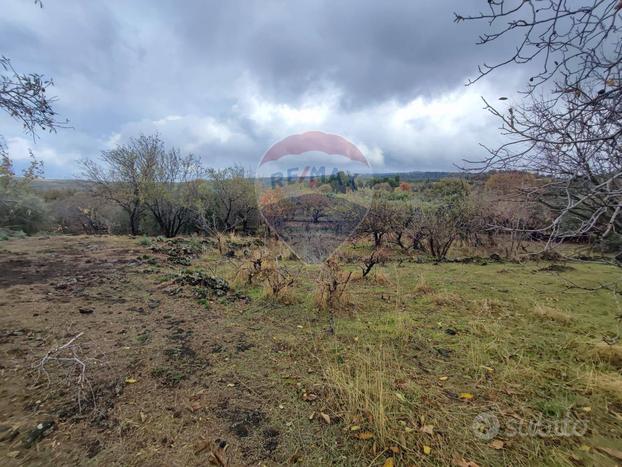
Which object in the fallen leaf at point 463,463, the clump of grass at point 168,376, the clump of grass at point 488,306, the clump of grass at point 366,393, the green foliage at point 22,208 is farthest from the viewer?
the green foliage at point 22,208

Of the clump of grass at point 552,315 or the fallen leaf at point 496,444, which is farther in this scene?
the clump of grass at point 552,315

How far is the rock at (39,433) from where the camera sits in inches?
61.9

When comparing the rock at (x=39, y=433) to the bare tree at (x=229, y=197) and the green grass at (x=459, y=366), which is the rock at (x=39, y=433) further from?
the bare tree at (x=229, y=197)

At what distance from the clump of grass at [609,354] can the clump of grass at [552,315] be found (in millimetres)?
912

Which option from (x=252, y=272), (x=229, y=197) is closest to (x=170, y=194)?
(x=229, y=197)

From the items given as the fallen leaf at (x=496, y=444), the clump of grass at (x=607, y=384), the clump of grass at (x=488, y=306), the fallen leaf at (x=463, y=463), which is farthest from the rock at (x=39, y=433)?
the clump of grass at (x=488, y=306)

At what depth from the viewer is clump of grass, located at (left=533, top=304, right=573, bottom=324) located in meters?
3.51

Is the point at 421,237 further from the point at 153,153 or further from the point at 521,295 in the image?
the point at 153,153

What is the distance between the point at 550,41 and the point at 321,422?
273 centimetres

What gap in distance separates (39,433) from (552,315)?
5253 millimetres

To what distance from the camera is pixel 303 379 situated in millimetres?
2297

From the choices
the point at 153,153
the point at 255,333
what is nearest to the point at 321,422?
the point at 255,333

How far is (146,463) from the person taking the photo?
1486 millimetres

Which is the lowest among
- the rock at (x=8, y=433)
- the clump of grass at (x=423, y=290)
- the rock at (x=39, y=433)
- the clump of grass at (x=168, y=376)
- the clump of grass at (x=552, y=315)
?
the clump of grass at (x=423, y=290)
